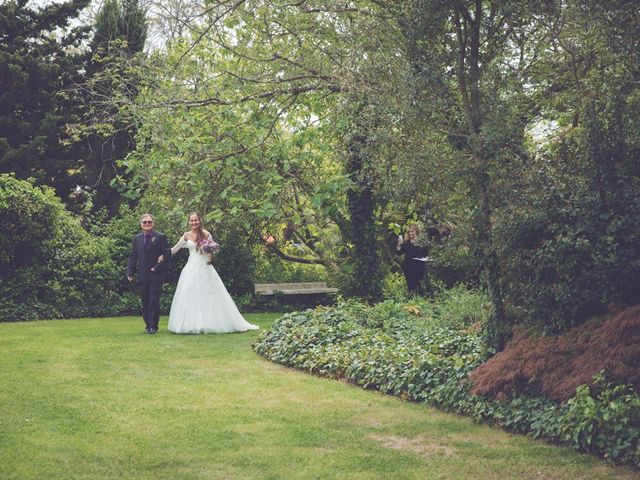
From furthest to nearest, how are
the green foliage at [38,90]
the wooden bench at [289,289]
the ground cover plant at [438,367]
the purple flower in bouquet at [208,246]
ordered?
the green foliage at [38,90] < the wooden bench at [289,289] < the purple flower in bouquet at [208,246] < the ground cover plant at [438,367]

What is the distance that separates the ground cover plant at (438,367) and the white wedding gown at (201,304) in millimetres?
1477

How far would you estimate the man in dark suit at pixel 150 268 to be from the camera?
1454cm

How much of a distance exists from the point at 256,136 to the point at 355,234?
298 cm

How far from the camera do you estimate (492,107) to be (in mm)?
8500

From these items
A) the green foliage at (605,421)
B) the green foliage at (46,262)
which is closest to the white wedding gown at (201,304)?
the green foliage at (46,262)

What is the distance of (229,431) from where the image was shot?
6984 mm

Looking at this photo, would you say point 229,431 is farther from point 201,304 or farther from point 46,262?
point 46,262

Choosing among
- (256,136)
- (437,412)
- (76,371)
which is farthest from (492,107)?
(256,136)

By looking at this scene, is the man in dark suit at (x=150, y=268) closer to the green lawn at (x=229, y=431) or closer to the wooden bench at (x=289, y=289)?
the green lawn at (x=229, y=431)

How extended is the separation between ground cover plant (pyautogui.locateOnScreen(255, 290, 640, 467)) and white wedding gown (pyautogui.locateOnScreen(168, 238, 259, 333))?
148 centimetres

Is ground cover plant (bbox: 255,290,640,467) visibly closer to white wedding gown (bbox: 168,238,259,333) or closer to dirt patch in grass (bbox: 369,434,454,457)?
dirt patch in grass (bbox: 369,434,454,457)

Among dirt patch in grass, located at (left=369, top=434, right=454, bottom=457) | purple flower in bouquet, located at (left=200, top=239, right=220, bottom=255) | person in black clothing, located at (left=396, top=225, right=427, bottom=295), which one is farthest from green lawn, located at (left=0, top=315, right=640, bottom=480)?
person in black clothing, located at (left=396, top=225, right=427, bottom=295)

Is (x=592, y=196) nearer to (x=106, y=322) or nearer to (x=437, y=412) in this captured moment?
(x=437, y=412)

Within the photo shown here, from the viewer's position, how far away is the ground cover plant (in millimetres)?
6164
